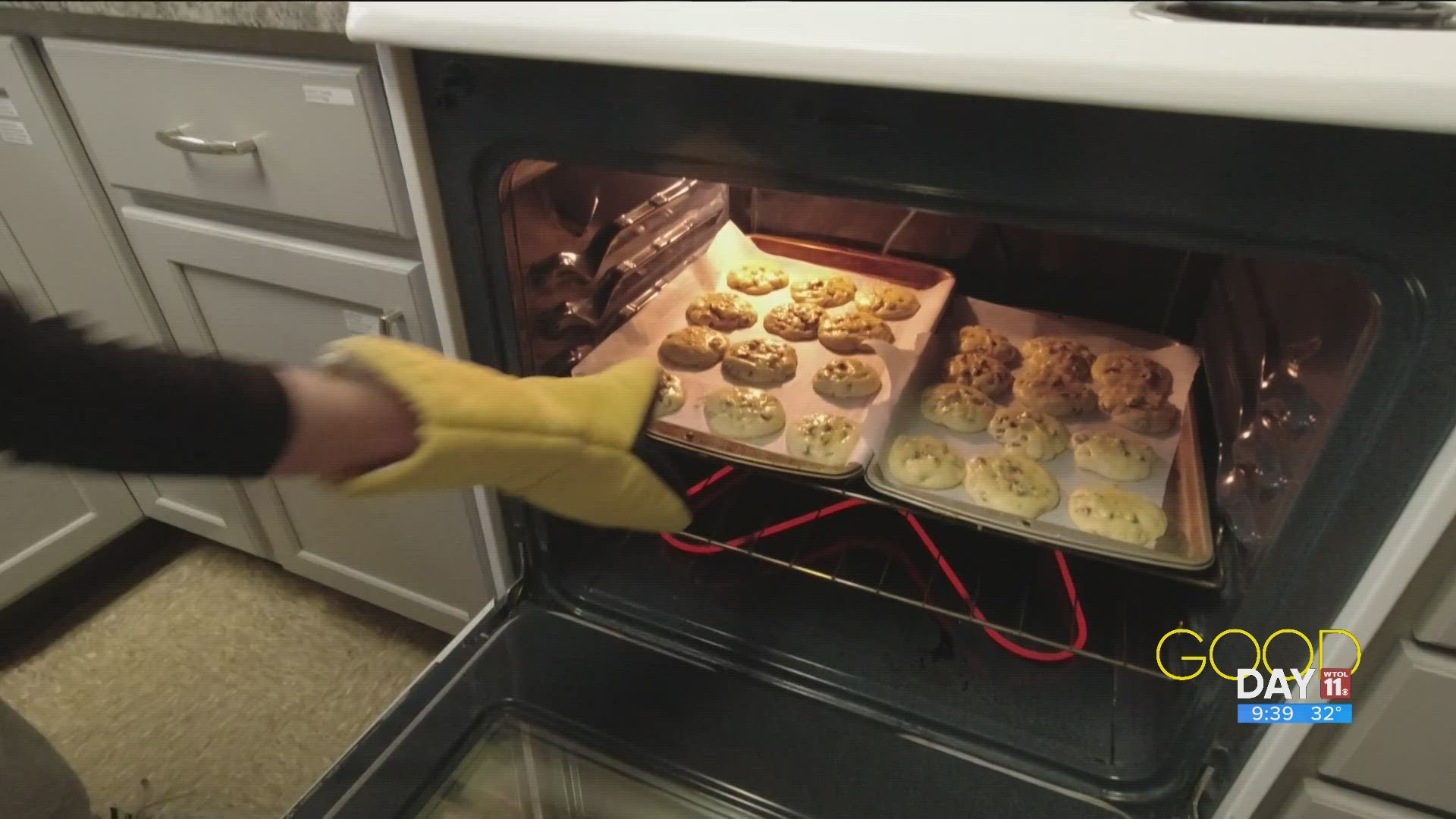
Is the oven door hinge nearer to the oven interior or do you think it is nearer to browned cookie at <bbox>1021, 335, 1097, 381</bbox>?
the oven interior

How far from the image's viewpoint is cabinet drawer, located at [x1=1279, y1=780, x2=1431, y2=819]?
61cm

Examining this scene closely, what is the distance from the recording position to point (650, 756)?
789mm

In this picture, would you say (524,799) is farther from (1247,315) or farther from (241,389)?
(1247,315)

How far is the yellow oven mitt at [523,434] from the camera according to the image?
484 millimetres

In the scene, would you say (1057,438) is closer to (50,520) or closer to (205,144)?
(205,144)

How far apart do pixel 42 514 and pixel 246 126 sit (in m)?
0.88

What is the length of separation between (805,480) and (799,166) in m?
0.42

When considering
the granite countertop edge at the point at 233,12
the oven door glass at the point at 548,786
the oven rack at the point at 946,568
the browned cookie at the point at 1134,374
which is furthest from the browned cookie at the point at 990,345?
the granite countertop edge at the point at 233,12

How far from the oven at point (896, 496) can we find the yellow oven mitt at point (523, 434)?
5 cm

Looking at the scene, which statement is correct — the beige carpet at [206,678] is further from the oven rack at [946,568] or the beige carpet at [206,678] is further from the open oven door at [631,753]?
the oven rack at [946,568]

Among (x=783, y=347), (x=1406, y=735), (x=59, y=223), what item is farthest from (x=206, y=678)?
(x=1406, y=735)

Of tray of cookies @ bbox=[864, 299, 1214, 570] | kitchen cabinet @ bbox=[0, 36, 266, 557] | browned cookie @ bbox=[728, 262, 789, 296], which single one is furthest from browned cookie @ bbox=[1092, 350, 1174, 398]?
kitchen cabinet @ bbox=[0, 36, 266, 557]

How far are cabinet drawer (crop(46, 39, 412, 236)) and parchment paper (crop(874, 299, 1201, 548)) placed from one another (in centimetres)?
60

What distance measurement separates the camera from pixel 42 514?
1275mm
